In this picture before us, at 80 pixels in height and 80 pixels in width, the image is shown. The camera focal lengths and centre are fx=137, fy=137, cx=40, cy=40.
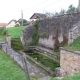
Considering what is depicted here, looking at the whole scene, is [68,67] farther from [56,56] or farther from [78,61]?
[56,56]

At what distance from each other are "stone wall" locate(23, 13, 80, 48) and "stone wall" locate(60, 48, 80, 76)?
11.2 feet

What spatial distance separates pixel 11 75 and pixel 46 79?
4.85 feet

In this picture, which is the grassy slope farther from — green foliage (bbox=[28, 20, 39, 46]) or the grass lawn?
green foliage (bbox=[28, 20, 39, 46])

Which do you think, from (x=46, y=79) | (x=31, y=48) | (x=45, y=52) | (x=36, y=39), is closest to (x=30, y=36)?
(x=36, y=39)

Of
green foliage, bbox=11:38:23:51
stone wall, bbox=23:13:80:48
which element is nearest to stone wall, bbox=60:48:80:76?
stone wall, bbox=23:13:80:48

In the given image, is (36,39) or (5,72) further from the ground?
(36,39)

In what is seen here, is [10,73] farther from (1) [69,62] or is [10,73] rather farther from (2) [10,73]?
(1) [69,62]

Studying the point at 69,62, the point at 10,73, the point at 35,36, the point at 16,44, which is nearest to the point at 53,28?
the point at 35,36

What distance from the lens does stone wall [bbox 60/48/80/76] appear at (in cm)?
612

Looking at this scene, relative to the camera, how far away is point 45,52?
11375 mm

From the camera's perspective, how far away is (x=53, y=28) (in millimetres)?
12078

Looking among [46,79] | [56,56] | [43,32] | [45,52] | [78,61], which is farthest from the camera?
[43,32]

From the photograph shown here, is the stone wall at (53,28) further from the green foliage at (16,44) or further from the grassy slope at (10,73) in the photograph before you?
the grassy slope at (10,73)

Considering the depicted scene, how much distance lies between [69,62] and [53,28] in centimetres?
585
